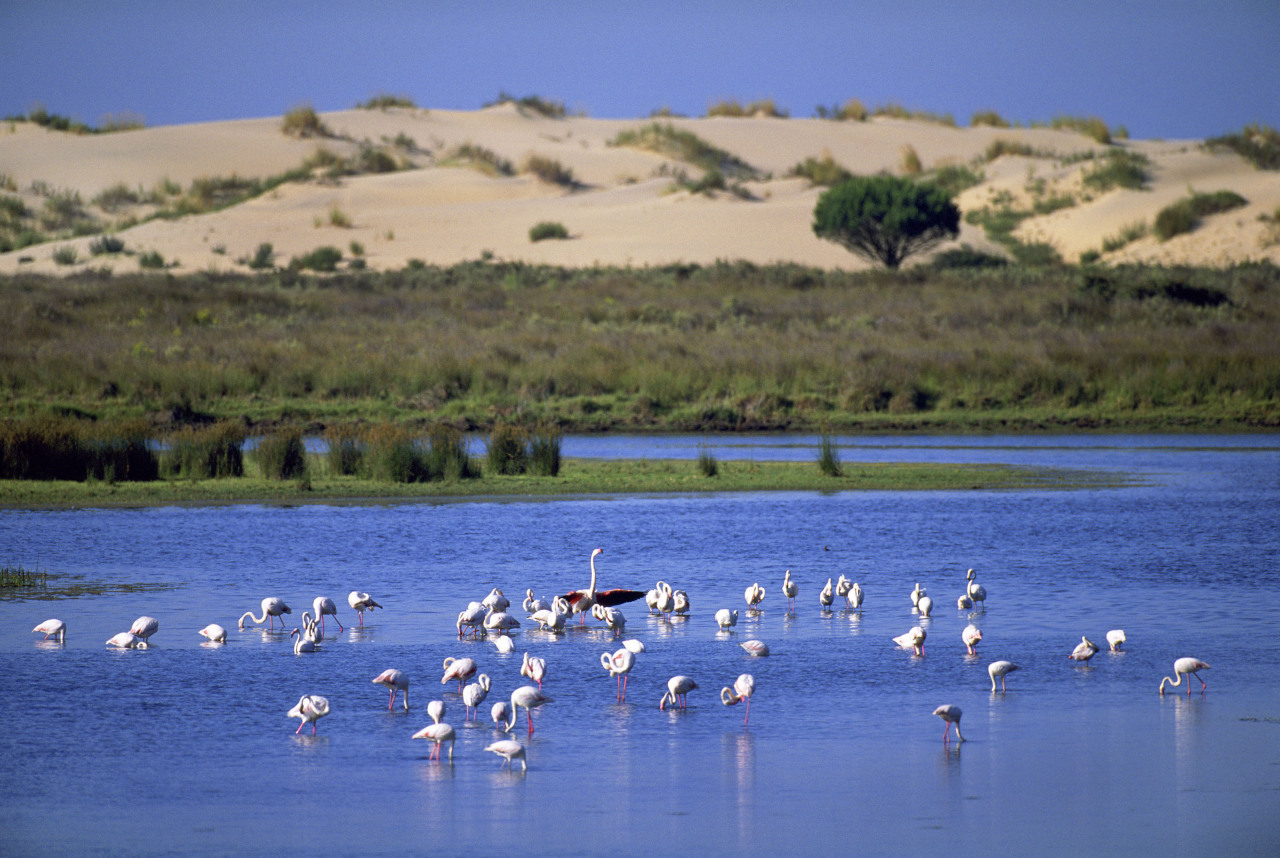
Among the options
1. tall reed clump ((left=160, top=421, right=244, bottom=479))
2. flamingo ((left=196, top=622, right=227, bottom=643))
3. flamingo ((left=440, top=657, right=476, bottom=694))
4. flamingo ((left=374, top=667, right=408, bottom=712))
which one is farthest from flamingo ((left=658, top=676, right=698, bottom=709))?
tall reed clump ((left=160, top=421, right=244, bottom=479))

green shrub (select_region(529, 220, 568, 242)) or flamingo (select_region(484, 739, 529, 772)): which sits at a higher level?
green shrub (select_region(529, 220, 568, 242))

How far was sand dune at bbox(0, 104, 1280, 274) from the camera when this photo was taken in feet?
221

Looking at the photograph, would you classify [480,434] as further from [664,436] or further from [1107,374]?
[1107,374]

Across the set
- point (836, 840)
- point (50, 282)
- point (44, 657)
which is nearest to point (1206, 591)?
point (836, 840)

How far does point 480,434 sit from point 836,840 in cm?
2117

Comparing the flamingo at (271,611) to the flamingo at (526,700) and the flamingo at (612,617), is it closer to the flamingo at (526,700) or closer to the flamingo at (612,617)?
the flamingo at (612,617)

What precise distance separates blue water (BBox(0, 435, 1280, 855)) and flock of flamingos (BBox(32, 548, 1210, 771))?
0.13 metres

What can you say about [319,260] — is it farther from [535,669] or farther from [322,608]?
[535,669]

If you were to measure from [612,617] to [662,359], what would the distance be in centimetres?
2109

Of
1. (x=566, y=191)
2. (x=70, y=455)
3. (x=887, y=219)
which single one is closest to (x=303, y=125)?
(x=566, y=191)

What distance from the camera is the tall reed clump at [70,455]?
21797mm

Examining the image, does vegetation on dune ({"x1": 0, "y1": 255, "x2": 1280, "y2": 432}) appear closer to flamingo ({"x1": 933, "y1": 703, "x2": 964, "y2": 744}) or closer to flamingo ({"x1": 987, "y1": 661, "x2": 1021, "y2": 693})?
flamingo ({"x1": 987, "y1": 661, "x2": 1021, "y2": 693})

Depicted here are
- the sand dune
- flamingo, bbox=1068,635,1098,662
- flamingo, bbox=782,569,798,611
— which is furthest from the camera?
the sand dune

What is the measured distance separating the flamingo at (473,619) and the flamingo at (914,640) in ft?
10.8
